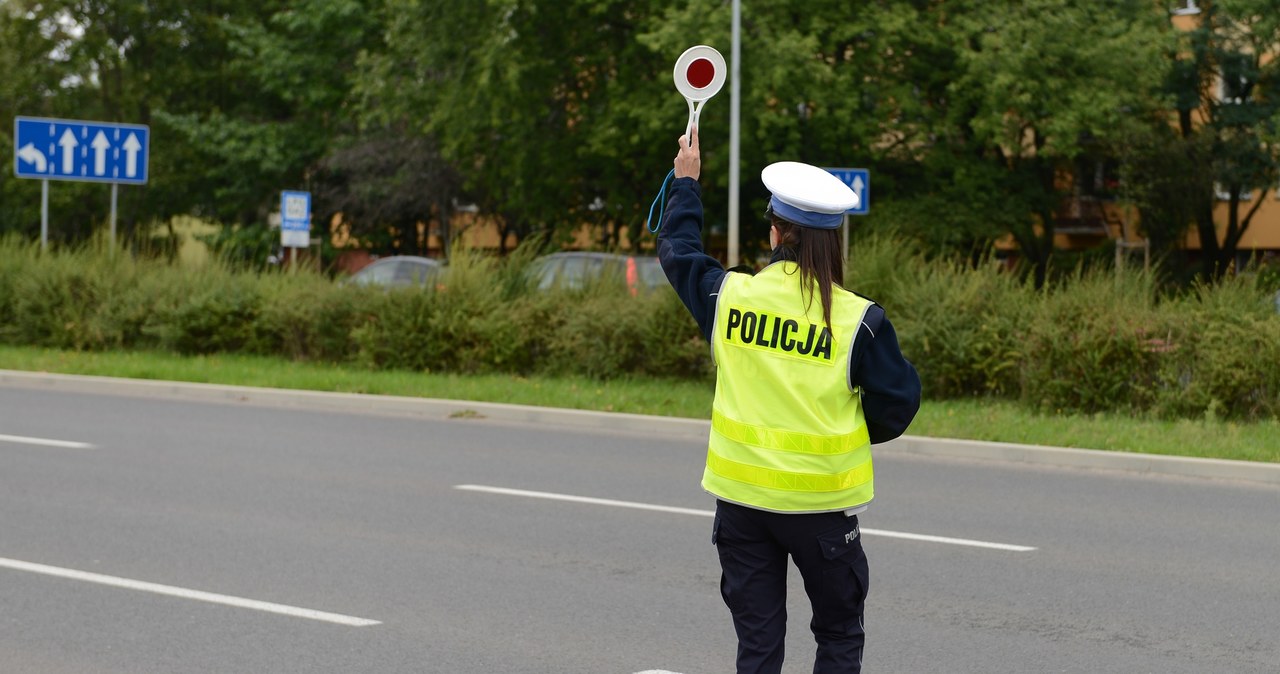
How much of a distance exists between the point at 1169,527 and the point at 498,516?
385 centimetres

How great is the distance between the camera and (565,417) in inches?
571

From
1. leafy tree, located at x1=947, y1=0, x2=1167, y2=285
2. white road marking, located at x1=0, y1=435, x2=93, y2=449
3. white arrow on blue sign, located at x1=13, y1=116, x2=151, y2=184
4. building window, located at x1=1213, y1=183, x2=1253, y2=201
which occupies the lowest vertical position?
white road marking, located at x1=0, y1=435, x2=93, y2=449

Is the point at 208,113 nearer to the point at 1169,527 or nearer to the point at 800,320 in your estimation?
the point at 1169,527

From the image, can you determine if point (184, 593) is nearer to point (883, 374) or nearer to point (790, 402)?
point (790, 402)

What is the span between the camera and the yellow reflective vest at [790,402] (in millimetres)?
3779

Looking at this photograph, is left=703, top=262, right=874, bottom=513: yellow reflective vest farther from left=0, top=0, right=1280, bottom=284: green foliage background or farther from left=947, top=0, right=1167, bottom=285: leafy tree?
left=947, top=0, right=1167, bottom=285: leafy tree

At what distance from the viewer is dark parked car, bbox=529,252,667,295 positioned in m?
18.2

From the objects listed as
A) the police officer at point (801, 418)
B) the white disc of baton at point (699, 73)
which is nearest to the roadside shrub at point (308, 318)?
the white disc of baton at point (699, 73)

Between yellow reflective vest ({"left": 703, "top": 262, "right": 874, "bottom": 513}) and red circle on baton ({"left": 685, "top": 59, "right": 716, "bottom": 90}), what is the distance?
0.77m

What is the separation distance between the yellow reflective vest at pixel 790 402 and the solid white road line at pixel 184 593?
2.97 meters

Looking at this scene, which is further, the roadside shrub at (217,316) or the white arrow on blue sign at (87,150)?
the white arrow on blue sign at (87,150)

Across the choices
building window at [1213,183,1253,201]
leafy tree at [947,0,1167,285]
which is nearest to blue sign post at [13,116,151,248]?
leafy tree at [947,0,1167,285]

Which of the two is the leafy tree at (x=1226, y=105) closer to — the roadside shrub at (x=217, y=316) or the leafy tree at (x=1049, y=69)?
the leafy tree at (x=1049, y=69)

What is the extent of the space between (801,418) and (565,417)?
35.3 feet
